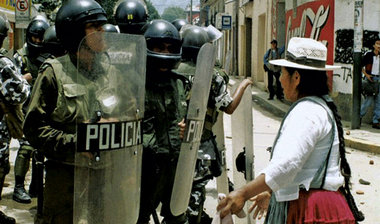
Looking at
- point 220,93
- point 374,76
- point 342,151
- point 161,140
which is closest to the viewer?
point 342,151

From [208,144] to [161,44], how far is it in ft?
3.74

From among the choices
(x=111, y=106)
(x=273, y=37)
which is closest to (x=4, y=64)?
(x=111, y=106)

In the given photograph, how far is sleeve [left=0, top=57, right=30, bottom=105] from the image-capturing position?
4.09 metres

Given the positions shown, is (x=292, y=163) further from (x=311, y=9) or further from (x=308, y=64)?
(x=311, y=9)

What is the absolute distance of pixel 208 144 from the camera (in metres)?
4.37

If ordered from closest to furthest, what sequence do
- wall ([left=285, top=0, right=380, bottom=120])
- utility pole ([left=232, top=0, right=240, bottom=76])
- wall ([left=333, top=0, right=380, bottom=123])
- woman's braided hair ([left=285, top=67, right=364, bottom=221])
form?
woman's braided hair ([left=285, top=67, right=364, bottom=221]) → wall ([left=285, top=0, right=380, bottom=120]) → wall ([left=333, top=0, right=380, bottom=123]) → utility pole ([left=232, top=0, right=240, bottom=76])

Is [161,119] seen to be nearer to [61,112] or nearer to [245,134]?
[245,134]

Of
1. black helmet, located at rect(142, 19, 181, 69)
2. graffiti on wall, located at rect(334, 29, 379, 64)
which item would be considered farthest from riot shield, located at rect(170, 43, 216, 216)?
graffiti on wall, located at rect(334, 29, 379, 64)

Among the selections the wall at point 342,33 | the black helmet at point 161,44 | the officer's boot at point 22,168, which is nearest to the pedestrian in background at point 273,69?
Result: the wall at point 342,33

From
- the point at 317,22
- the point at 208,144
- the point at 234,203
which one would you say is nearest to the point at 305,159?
the point at 234,203

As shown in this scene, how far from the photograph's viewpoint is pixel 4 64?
4102 mm

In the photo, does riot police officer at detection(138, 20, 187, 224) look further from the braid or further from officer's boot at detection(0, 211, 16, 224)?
officer's boot at detection(0, 211, 16, 224)

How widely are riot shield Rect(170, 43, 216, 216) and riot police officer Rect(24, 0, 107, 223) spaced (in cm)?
68

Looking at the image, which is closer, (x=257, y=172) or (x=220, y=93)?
(x=220, y=93)
